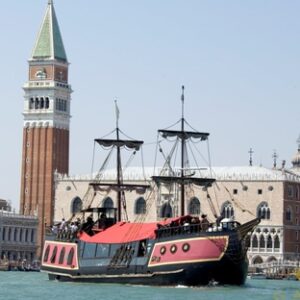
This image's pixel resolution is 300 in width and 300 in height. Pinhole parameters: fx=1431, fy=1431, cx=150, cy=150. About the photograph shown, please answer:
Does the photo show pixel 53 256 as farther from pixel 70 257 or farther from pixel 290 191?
pixel 290 191

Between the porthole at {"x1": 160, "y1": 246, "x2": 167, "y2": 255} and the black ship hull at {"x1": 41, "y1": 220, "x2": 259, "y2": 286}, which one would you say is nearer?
the black ship hull at {"x1": 41, "y1": 220, "x2": 259, "y2": 286}

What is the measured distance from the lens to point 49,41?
6919 inches

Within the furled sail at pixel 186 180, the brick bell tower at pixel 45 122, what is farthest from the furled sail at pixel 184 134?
the brick bell tower at pixel 45 122

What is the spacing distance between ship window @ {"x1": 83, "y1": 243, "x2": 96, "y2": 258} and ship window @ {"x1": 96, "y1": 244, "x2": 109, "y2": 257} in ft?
1.35

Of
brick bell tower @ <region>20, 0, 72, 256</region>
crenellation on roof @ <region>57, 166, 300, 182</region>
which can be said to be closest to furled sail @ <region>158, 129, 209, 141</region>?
crenellation on roof @ <region>57, 166, 300, 182</region>

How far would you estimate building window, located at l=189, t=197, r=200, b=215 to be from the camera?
6142 inches

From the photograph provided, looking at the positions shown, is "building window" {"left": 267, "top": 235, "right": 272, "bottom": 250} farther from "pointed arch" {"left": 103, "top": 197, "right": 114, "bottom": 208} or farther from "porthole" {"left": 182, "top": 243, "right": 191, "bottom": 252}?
"porthole" {"left": 182, "top": 243, "right": 191, "bottom": 252}

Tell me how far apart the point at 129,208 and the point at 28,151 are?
58.8 feet

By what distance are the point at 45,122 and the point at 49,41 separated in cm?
1022

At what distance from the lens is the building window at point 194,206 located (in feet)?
512

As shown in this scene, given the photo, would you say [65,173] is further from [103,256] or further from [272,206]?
[103,256]

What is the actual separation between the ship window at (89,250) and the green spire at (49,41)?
86697mm

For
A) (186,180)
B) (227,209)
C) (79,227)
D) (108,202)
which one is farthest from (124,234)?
(108,202)

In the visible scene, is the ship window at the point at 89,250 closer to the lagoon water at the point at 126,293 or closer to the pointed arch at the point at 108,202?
the lagoon water at the point at 126,293
